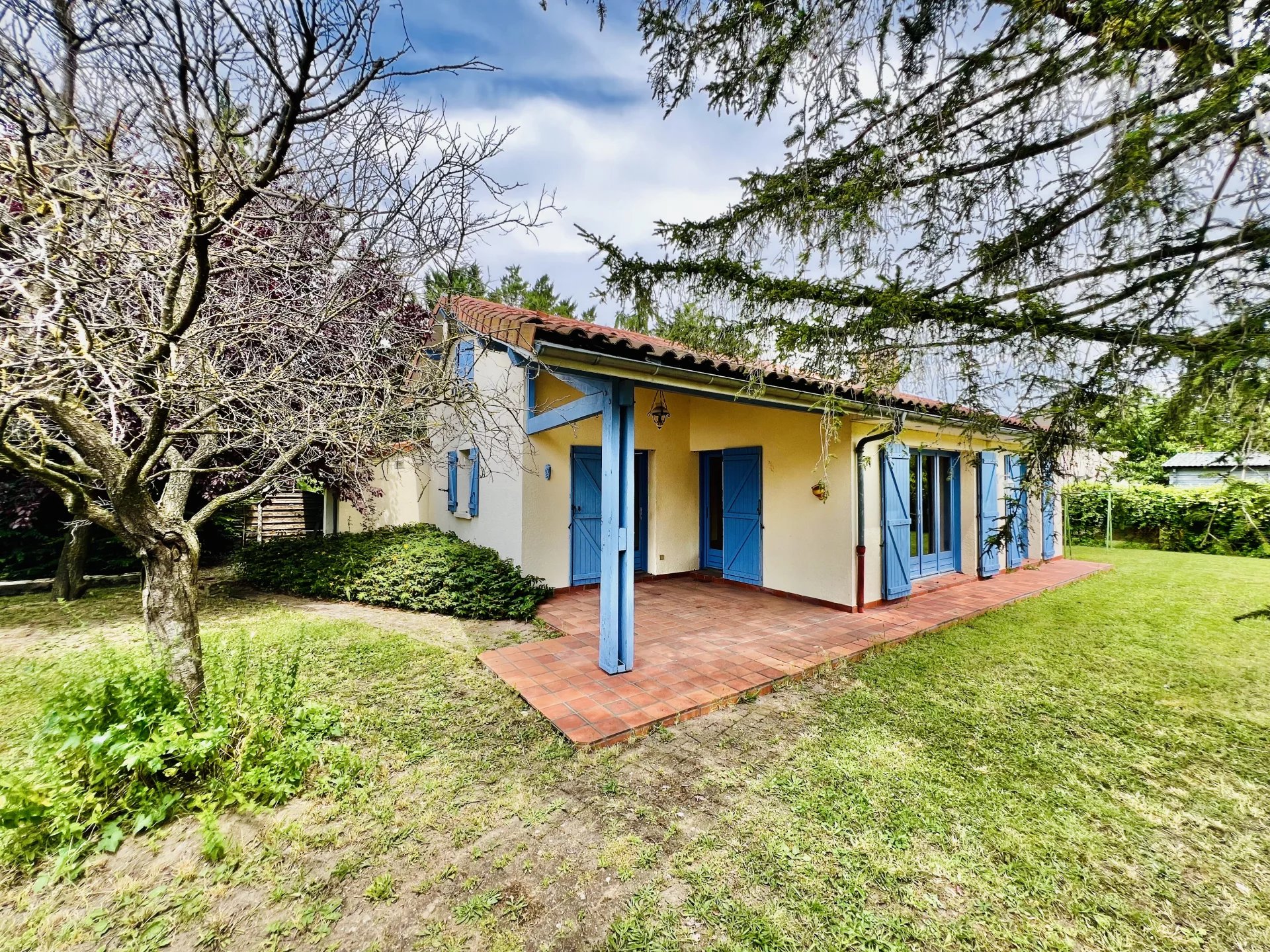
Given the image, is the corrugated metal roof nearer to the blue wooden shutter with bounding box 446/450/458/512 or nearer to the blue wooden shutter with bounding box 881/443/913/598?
the blue wooden shutter with bounding box 881/443/913/598

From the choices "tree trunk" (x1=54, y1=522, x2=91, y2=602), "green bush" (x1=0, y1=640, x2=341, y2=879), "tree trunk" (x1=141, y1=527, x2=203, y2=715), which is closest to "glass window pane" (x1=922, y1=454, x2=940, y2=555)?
"green bush" (x1=0, y1=640, x2=341, y2=879)

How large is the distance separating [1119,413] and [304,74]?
385 cm

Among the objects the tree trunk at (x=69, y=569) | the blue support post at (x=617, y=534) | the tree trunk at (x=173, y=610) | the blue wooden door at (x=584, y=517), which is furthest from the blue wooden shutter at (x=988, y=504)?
the tree trunk at (x=69, y=569)

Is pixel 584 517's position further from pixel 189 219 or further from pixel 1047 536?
pixel 1047 536

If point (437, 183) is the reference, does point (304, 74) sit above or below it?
below

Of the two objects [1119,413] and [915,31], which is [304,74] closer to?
[915,31]

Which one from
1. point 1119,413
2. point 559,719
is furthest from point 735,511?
point 1119,413

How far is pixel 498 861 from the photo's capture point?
7.93 feet

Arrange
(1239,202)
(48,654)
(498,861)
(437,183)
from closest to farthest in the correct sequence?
(1239,202) < (498,861) < (437,183) < (48,654)

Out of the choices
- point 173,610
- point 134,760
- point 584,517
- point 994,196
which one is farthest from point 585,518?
point 994,196

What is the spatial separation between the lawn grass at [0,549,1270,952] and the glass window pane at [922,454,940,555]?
3871 mm

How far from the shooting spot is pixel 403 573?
7285 millimetres

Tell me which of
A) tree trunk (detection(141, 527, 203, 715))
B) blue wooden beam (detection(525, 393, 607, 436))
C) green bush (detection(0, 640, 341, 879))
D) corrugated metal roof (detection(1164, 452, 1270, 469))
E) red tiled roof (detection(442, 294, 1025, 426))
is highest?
red tiled roof (detection(442, 294, 1025, 426))

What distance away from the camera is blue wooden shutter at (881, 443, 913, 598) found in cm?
685
